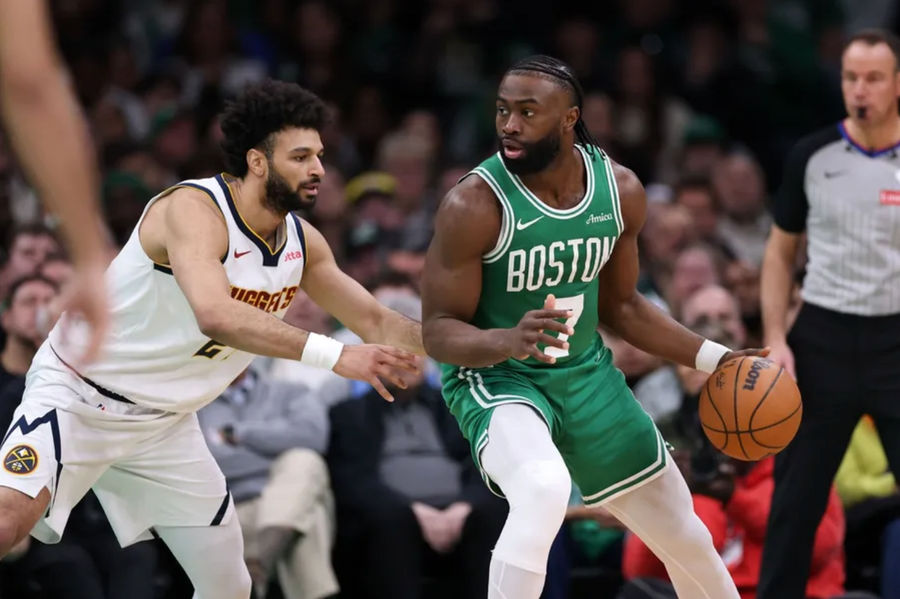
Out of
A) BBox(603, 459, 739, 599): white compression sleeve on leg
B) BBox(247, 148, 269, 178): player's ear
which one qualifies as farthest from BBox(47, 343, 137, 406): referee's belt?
BBox(603, 459, 739, 599): white compression sleeve on leg

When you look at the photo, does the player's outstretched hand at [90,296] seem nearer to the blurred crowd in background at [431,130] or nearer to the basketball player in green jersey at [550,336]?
the basketball player in green jersey at [550,336]

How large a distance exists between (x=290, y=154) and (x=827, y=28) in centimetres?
829

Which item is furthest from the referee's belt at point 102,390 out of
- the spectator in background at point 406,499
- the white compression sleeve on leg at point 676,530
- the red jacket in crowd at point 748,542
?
the red jacket in crowd at point 748,542

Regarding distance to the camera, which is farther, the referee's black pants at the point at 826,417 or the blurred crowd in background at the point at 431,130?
the blurred crowd in background at the point at 431,130

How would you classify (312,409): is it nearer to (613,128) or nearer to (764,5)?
(613,128)

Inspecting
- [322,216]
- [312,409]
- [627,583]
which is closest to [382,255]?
[322,216]

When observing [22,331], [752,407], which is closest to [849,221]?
[752,407]

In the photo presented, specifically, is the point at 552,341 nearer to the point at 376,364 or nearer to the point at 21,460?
the point at 376,364

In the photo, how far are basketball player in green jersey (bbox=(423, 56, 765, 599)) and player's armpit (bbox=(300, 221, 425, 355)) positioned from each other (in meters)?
0.23

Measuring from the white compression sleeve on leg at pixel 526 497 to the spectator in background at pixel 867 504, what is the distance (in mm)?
2810

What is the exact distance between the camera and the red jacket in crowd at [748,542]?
6.67 metres

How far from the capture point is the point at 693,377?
726cm

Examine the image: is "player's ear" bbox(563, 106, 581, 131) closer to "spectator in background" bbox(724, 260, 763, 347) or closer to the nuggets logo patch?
the nuggets logo patch

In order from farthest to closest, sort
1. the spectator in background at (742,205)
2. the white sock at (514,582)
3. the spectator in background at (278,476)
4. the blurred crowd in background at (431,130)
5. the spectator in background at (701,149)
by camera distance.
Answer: the spectator in background at (701,149)
the spectator in background at (742,205)
the blurred crowd in background at (431,130)
the spectator in background at (278,476)
the white sock at (514,582)
